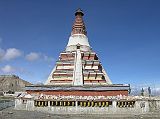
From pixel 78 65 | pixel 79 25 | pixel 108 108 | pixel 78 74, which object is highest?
pixel 79 25

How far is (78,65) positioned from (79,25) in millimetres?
10426

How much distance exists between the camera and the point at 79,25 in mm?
50438

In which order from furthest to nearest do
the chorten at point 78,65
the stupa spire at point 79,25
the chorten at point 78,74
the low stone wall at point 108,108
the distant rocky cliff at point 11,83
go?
the distant rocky cliff at point 11,83 → the stupa spire at point 79,25 → the chorten at point 78,65 → the chorten at point 78,74 → the low stone wall at point 108,108

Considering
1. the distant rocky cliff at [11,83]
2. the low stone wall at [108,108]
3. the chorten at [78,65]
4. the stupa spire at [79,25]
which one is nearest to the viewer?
the low stone wall at [108,108]

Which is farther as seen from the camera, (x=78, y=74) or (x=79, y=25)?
(x=79, y=25)

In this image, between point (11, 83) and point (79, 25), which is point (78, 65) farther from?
point (11, 83)

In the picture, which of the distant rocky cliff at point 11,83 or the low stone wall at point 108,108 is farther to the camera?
the distant rocky cliff at point 11,83

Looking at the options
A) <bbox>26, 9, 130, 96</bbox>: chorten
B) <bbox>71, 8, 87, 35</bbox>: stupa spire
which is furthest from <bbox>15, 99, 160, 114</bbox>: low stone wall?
<bbox>71, 8, 87, 35</bbox>: stupa spire

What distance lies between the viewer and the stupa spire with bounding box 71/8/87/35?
5012cm

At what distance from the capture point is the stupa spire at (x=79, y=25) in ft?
164

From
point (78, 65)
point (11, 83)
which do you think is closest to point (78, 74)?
point (78, 65)

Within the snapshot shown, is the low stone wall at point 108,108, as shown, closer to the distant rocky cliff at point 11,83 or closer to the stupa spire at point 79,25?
the stupa spire at point 79,25

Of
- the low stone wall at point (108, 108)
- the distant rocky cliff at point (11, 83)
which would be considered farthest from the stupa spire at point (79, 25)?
the distant rocky cliff at point (11, 83)

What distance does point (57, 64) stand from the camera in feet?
148
